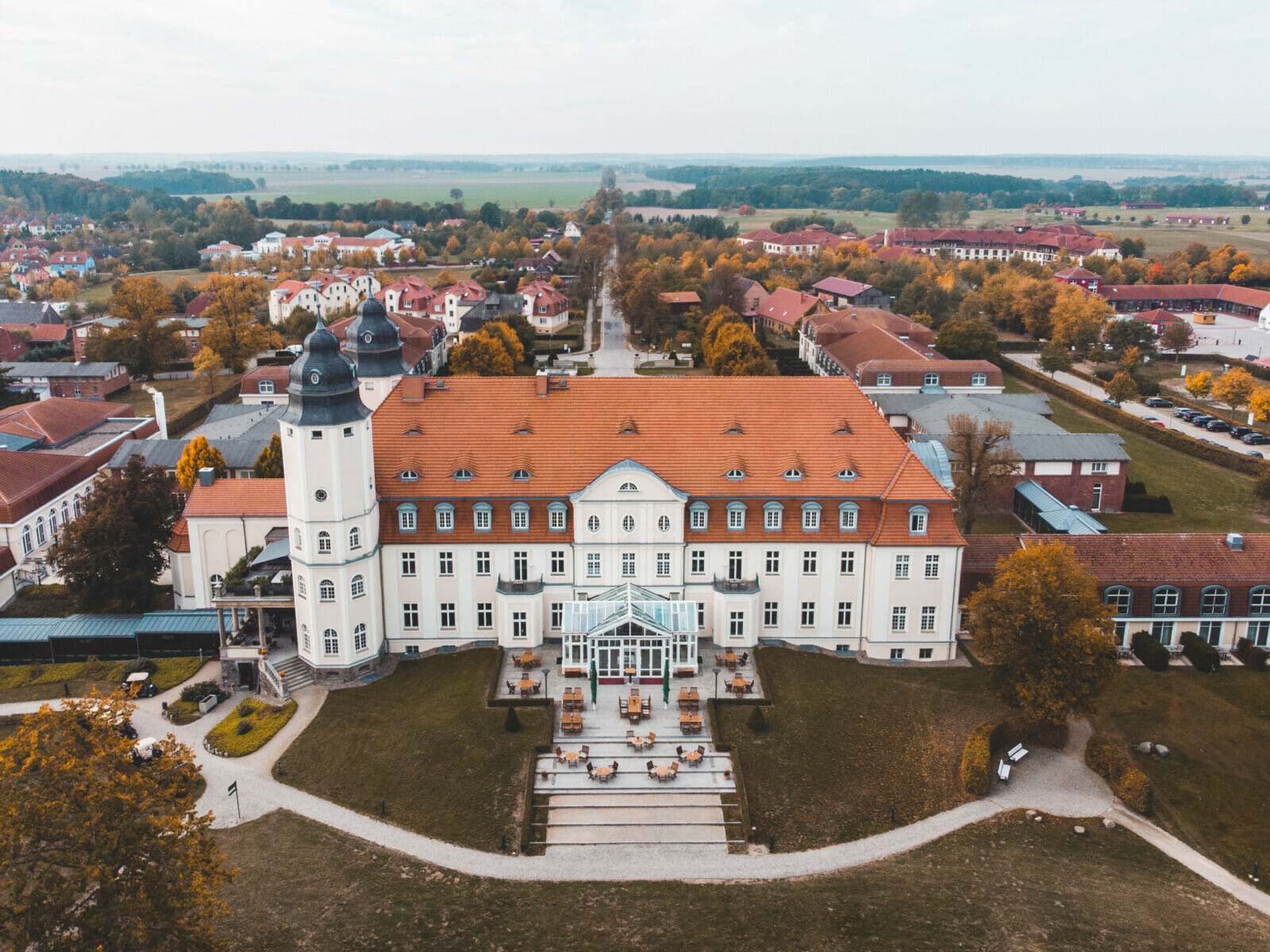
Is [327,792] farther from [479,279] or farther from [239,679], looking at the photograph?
[479,279]

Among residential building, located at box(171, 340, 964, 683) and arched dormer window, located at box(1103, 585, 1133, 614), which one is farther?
arched dormer window, located at box(1103, 585, 1133, 614)

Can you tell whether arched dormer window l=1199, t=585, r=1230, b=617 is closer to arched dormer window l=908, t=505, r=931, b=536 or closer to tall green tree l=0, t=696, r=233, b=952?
arched dormer window l=908, t=505, r=931, b=536

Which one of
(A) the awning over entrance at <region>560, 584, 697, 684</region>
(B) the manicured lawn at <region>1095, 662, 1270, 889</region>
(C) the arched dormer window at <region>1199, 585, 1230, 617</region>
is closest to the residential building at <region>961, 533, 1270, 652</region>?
(C) the arched dormer window at <region>1199, 585, 1230, 617</region>

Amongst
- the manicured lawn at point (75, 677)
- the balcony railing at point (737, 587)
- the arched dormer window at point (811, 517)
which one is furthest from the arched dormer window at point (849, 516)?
the manicured lawn at point (75, 677)

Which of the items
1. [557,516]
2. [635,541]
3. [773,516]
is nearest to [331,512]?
[557,516]

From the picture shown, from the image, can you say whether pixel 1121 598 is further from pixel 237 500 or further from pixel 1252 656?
pixel 237 500

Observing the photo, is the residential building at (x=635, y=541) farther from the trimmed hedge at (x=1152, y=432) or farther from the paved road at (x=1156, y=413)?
the paved road at (x=1156, y=413)

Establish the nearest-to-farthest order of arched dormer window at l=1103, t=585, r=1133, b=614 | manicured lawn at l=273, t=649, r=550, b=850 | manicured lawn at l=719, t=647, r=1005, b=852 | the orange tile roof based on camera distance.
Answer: manicured lawn at l=273, t=649, r=550, b=850
manicured lawn at l=719, t=647, r=1005, b=852
arched dormer window at l=1103, t=585, r=1133, b=614
the orange tile roof

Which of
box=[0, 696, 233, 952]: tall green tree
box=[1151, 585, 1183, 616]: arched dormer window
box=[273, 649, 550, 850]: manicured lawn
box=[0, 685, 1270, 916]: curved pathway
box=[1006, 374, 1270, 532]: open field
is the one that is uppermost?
box=[0, 696, 233, 952]: tall green tree
